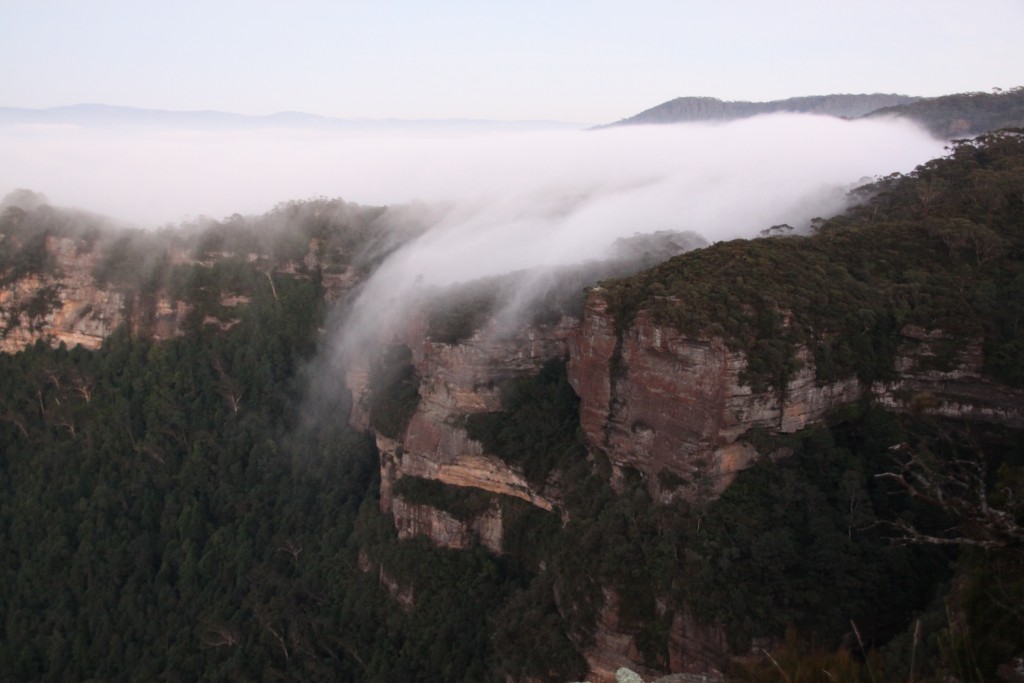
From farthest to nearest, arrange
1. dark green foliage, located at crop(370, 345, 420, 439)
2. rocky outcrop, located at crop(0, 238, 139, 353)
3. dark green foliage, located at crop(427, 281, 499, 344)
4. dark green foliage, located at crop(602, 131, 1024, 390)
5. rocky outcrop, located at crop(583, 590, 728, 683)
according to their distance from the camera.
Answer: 1. rocky outcrop, located at crop(0, 238, 139, 353)
2. dark green foliage, located at crop(370, 345, 420, 439)
3. dark green foliage, located at crop(427, 281, 499, 344)
4. dark green foliage, located at crop(602, 131, 1024, 390)
5. rocky outcrop, located at crop(583, 590, 728, 683)

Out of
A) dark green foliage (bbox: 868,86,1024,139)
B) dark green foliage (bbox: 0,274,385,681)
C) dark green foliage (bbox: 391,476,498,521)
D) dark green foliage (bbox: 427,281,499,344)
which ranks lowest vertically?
dark green foliage (bbox: 0,274,385,681)

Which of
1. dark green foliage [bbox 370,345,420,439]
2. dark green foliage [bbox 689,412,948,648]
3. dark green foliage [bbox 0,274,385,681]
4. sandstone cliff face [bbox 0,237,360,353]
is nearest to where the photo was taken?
dark green foliage [bbox 689,412,948,648]

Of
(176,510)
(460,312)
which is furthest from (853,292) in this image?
(176,510)

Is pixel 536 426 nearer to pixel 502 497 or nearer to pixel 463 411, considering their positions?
pixel 502 497

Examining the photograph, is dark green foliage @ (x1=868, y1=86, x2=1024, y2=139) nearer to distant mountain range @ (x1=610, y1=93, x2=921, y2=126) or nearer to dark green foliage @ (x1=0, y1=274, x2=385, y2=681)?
distant mountain range @ (x1=610, y1=93, x2=921, y2=126)

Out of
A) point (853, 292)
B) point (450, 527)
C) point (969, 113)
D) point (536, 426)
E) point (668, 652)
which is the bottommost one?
point (450, 527)

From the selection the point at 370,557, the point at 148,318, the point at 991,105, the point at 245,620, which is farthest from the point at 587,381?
the point at 991,105

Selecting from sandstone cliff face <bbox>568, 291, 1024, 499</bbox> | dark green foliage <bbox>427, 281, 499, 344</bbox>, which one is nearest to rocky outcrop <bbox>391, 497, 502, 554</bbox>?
dark green foliage <bbox>427, 281, 499, 344</bbox>
